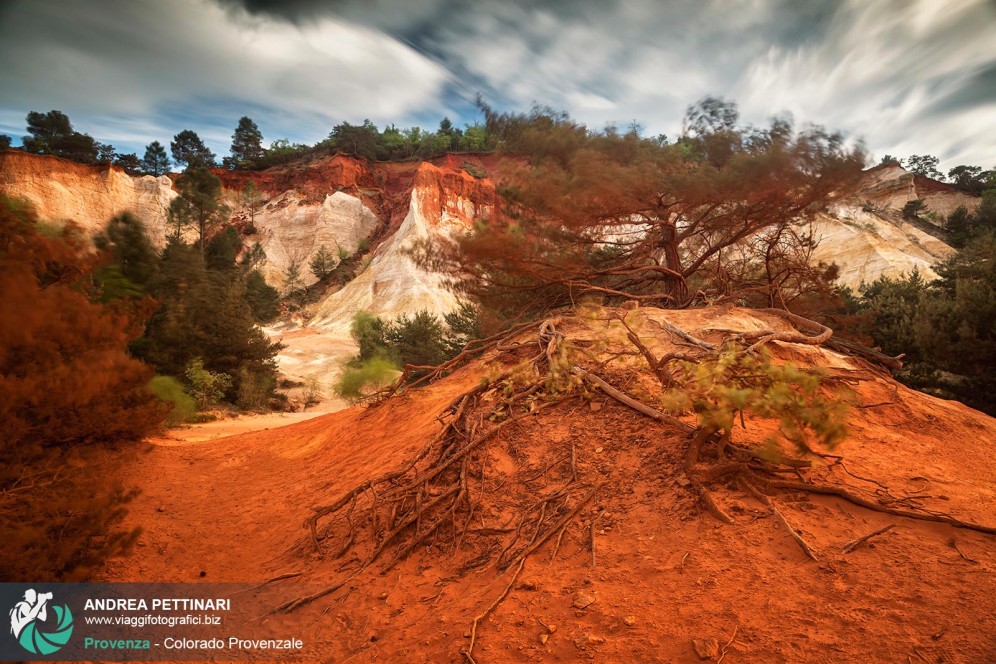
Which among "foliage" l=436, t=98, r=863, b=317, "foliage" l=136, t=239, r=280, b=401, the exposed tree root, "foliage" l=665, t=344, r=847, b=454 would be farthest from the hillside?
"foliage" l=665, t=344, r=847, b=454

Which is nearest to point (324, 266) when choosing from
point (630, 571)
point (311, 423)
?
point (311, 423)

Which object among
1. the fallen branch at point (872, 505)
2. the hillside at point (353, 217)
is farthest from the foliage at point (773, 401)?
the hillside at point (353, 217)

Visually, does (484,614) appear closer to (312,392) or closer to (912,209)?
(312,392)

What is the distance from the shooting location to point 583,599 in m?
2.15

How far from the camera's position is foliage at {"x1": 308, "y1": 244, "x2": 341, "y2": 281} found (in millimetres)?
42188

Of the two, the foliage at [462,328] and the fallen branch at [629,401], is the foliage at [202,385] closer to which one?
the foliage at [462,328]

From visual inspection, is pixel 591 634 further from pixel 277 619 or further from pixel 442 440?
pixel 442 440

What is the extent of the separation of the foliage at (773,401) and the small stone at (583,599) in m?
1.02

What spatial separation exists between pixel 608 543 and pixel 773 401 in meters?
1.18

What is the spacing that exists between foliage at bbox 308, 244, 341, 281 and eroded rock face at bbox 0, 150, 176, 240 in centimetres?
1162

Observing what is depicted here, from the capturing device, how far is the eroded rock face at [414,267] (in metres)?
32.1

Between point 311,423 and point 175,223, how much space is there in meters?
25.3

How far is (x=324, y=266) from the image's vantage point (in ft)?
138

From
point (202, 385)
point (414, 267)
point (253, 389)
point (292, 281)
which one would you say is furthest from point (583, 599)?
point (292, 281)
